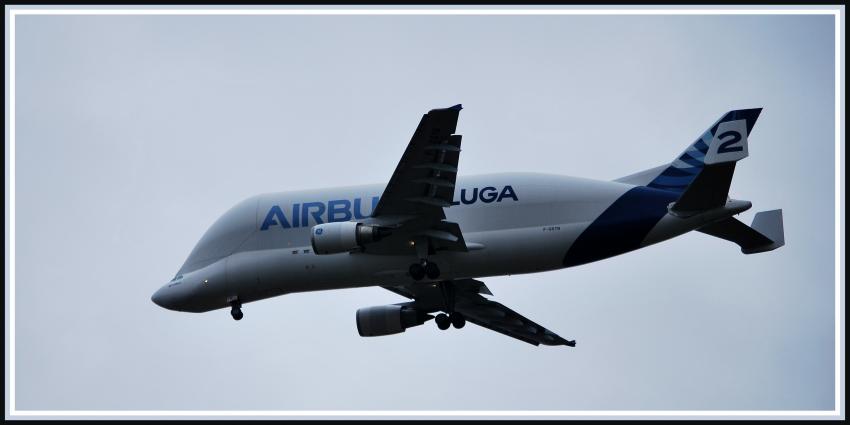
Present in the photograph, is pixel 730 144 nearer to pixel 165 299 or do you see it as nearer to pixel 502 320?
pixel 502 320

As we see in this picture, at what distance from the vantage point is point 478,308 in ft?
157

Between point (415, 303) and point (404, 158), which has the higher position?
point (404, 158)

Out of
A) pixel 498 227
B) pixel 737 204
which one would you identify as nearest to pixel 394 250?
pixel 498 227

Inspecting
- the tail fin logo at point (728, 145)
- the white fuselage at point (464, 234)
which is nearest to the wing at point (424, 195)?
the white fuselage at point (464, 234)

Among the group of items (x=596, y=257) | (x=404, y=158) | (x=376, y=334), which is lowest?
(x=376, y=334)

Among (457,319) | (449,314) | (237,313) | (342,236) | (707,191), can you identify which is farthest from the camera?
(449,314)

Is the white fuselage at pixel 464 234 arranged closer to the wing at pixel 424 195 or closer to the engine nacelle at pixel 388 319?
the wing at pixel 424 195

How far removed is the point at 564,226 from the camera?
133 feet

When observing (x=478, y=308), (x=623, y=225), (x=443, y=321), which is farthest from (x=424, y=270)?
(x=478, y=308)

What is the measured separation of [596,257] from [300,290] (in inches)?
375

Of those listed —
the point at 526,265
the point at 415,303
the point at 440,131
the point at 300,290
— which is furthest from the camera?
the point at 415,303

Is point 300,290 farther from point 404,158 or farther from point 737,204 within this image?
point 737,204

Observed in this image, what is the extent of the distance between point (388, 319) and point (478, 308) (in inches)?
125

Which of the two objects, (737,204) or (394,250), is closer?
(737,204)
